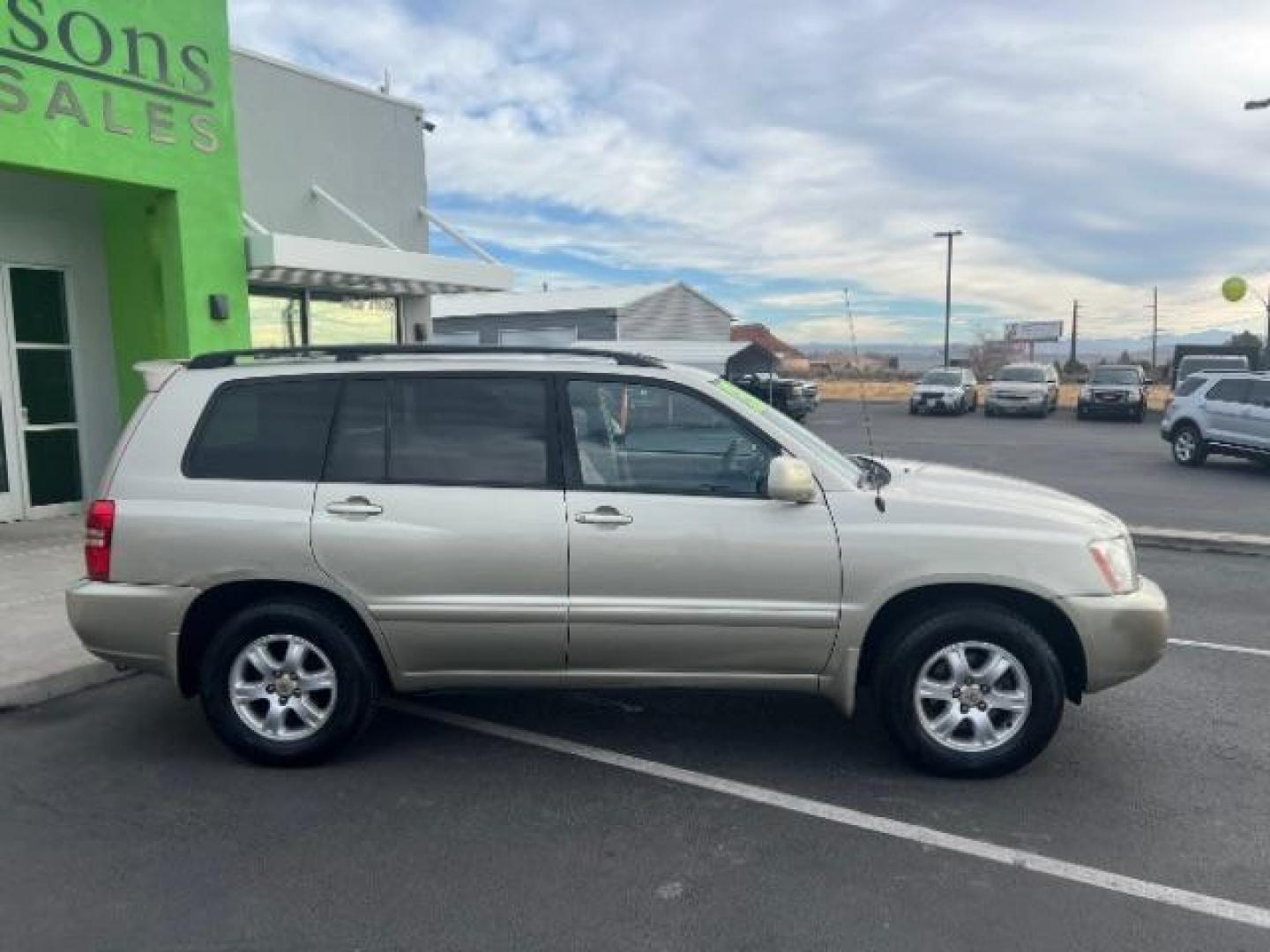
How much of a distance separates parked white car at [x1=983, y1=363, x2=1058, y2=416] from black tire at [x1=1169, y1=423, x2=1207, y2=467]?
13304 millimetres

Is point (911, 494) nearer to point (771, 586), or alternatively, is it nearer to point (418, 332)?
point (771, 586)

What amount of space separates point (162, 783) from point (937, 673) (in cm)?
335

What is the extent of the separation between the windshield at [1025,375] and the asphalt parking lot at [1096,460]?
4.43 ft

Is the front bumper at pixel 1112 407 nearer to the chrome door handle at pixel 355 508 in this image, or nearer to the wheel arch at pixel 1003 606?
the wheel arch at pixel 1003 606

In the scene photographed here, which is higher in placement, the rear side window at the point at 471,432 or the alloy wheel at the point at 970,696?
the rear side window at the point at 471,432

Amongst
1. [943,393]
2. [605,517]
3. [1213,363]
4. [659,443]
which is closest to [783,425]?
[659,443]

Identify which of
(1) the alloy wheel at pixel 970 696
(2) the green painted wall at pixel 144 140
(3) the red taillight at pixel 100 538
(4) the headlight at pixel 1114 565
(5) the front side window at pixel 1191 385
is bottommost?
(1) the alloy wheel at pixel 970 696

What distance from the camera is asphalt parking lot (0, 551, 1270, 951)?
303 centimetres

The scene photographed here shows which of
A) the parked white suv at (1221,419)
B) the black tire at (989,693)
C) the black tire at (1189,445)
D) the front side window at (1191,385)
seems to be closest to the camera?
the black tire at (989,693)

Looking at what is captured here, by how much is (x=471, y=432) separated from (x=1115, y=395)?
29129 millimetres

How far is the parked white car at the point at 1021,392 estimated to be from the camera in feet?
99.8

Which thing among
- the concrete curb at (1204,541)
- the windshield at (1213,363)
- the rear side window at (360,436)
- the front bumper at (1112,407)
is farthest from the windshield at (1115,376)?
the rear side window at (360,436)

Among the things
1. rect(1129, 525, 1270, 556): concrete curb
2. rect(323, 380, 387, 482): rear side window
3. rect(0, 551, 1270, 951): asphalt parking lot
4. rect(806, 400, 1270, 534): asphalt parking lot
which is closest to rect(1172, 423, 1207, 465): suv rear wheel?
rect(806, 400, 1270, 534): asphalt parking lot

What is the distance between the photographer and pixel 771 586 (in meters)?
3.98
